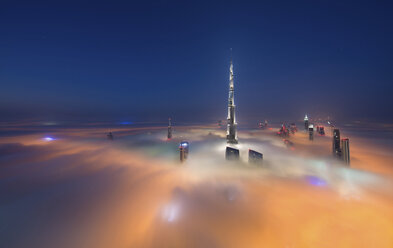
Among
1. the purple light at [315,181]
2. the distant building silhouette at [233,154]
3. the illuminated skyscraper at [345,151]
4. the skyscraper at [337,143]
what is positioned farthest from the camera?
the skyscraper at [337,143]

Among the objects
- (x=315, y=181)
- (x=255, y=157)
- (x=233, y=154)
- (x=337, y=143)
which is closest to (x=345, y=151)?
(x=337, y=143)

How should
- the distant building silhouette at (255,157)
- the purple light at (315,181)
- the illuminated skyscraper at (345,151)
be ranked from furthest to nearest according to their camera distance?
the illuminated skyscraper at (345,151) < the distant building silhouette at (255,157) < the purple light at (315,181)

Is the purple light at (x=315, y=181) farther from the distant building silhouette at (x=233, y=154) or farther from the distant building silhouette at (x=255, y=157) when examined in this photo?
the distant building silhouette at (x=233, y=154)

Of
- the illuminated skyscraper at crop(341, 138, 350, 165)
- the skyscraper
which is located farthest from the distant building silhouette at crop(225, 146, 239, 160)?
the skyscraper

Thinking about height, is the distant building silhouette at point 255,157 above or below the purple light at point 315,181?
above

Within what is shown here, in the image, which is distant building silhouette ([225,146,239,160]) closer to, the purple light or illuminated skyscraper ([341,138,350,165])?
the purple light

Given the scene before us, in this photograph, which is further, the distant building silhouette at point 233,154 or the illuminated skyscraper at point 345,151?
the distant building silhouette at point 233,154

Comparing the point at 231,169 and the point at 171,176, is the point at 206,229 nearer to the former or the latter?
the point at 171,176

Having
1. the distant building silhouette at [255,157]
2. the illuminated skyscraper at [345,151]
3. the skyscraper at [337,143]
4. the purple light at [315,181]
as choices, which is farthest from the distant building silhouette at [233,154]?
the skyscraper at [337,143]
